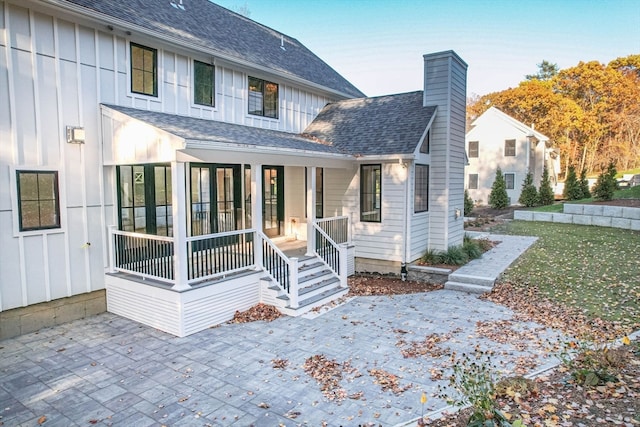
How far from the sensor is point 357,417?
4.25 m

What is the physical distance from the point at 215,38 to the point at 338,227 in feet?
19.4

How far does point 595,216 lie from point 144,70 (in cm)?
1852

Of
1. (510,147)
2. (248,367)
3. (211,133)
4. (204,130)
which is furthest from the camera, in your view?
(510,147)

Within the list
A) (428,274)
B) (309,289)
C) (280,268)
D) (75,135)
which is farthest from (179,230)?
(428,274)

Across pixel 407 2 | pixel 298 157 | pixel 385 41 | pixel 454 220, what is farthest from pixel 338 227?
pixel 385 41

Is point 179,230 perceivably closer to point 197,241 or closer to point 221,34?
point 197,241

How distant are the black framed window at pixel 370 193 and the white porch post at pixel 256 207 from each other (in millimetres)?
3618

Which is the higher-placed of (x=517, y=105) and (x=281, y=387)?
(x=517, y=105)

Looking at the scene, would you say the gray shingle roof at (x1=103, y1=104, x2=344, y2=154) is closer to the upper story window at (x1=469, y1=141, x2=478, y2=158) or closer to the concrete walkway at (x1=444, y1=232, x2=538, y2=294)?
→ the concrete walkway at (x1=444, y1=232, x2=538, y2=294)

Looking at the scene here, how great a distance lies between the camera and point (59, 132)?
278 inches

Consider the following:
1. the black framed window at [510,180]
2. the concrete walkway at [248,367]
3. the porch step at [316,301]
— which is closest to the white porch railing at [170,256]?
the concrete walkway at [248,367]

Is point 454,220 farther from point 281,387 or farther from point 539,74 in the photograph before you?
point 539,74

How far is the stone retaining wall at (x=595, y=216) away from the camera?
16.0 m

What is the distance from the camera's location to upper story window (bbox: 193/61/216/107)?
925 cm
